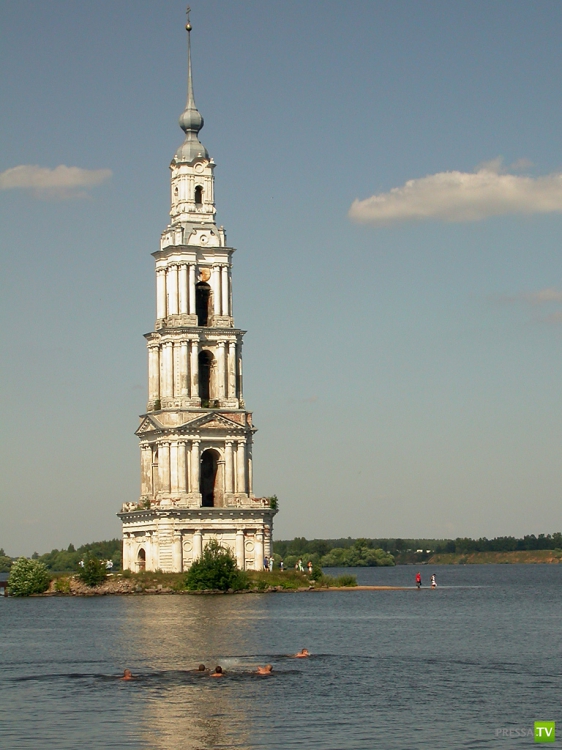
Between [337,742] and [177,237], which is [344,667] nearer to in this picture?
[337,742]

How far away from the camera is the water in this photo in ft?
136

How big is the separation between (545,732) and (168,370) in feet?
238

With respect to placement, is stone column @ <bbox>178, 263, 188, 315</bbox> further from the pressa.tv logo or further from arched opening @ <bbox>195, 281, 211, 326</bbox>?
the pressa.tv logo

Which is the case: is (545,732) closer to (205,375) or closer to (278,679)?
(278,679)

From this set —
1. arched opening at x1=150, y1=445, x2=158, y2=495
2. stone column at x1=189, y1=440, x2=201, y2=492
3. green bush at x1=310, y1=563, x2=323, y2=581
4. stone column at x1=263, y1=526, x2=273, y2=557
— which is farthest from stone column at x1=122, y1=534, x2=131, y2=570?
green bush at x1=310, y1=563, x2=323, y2=581

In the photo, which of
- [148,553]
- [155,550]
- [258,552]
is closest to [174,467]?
[155,550]

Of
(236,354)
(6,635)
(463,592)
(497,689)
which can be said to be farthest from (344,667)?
(463,592)

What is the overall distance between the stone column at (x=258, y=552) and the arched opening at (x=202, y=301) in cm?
1631

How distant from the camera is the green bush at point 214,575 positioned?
334ft

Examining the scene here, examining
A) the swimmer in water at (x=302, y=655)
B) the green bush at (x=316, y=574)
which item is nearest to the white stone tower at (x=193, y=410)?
the green bush at (x=316, y=574)

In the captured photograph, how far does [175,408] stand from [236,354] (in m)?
6.89

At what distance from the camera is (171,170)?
116 metres

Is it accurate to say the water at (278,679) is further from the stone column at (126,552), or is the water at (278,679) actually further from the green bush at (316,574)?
the stone column at (126,552)

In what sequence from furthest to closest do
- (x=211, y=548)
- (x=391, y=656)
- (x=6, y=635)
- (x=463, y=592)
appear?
(x=463, y=592), (x=211, y=548), (x=6, y=635), (x=391, y=656)
